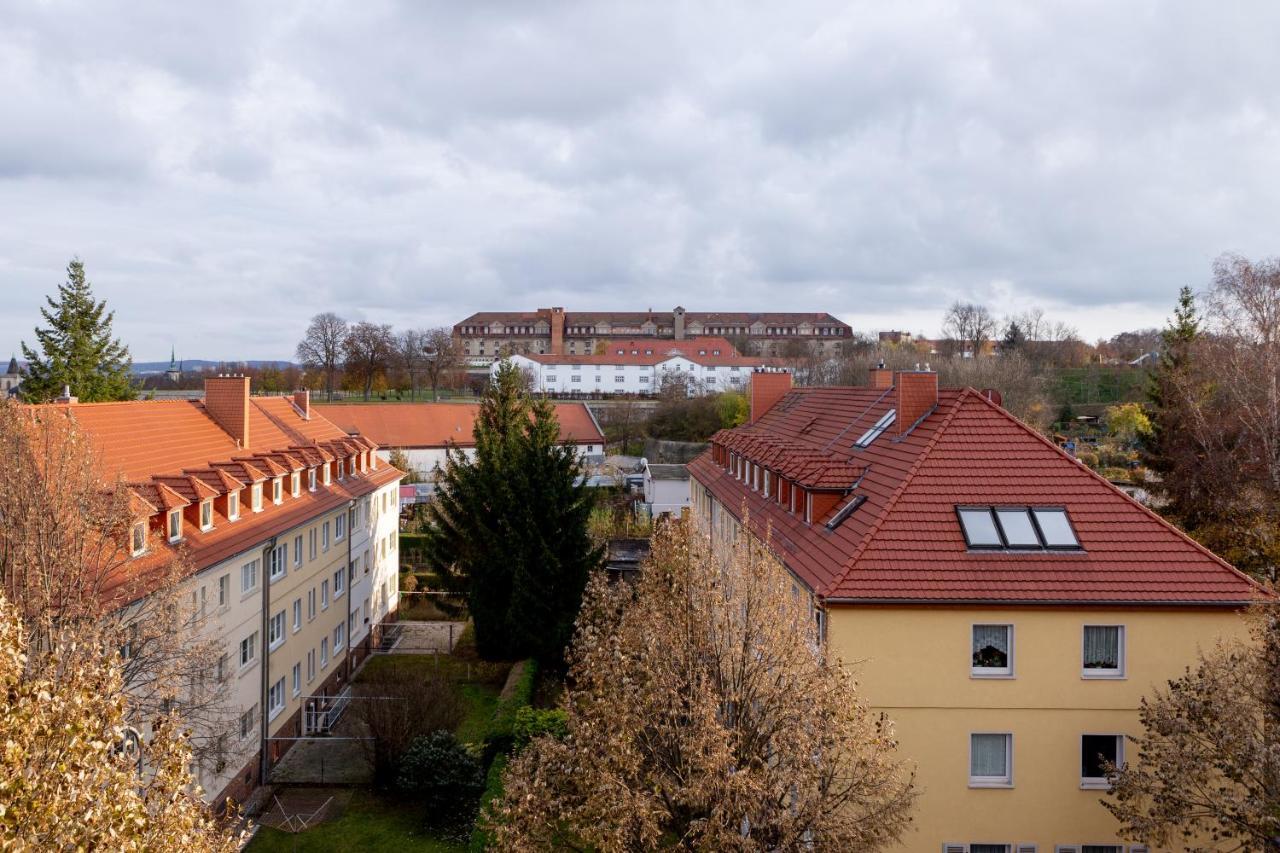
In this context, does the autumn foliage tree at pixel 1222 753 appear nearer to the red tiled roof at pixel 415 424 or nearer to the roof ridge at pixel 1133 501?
the roof ridge at pixel 1133 501

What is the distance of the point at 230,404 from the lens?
29.1 metres

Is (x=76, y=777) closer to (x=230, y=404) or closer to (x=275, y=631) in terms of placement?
(x=275, y=631)

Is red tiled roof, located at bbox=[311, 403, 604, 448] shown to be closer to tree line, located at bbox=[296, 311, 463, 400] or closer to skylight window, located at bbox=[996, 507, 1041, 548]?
tree line, located at bbox=[296, 311, 463, 400]

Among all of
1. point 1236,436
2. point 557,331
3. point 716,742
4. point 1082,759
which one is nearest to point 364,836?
point 716,742

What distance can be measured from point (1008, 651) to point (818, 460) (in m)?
7.05

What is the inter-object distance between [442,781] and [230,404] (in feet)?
48.0

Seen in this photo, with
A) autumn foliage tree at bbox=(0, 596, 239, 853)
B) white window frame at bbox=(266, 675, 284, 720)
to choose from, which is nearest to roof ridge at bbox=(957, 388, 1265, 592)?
autumn foliage tree at bbox=(0, 596, 239, 853)

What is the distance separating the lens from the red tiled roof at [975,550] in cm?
1678

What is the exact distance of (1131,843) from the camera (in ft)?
54.0

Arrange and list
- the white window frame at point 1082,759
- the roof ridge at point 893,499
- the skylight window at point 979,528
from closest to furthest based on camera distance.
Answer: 1. the white window frame at point 1082,759
2. the roof ridge at point 893,499
3. the skylight window at point 979,528

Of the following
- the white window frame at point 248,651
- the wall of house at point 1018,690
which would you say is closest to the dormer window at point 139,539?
the white window frame at point 248,651

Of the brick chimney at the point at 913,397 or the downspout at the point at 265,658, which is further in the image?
the downspout at the point at 265,658

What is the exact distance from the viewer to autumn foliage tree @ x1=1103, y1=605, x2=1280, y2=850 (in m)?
12.1

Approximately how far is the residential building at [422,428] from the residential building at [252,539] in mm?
31275
